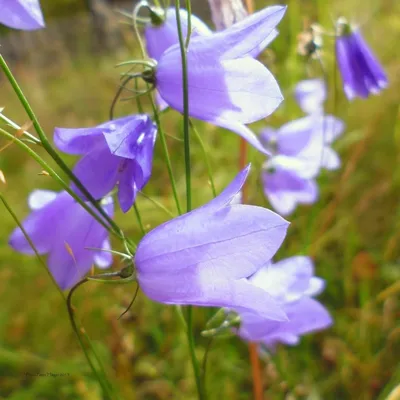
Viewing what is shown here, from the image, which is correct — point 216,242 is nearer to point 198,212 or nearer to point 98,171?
point 198,212

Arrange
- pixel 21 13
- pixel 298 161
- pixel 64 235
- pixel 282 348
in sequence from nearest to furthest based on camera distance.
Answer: pixel 21 13, pixel 64 235, pixel 298 161, pixel 282 348

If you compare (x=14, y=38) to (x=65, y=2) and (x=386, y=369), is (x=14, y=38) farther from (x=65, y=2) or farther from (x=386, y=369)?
(x=386, y=369)

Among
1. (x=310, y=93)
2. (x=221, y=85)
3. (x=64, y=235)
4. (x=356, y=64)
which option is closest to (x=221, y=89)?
(x=221, y=85)

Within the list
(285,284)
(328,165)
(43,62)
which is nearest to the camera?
(285,284)

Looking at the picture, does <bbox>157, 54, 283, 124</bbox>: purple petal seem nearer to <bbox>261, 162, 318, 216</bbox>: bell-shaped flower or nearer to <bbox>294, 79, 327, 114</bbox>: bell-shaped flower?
<bbox>261, 162, 318, 216</bbox>: bell-shaped flower

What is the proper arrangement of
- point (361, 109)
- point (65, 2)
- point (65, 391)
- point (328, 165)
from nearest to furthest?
1. point (328, 165)
2. point (65, 391)
3. point (361, 109)
4. point (65, 2)

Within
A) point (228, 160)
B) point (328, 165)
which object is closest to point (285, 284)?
point (328, 165)
